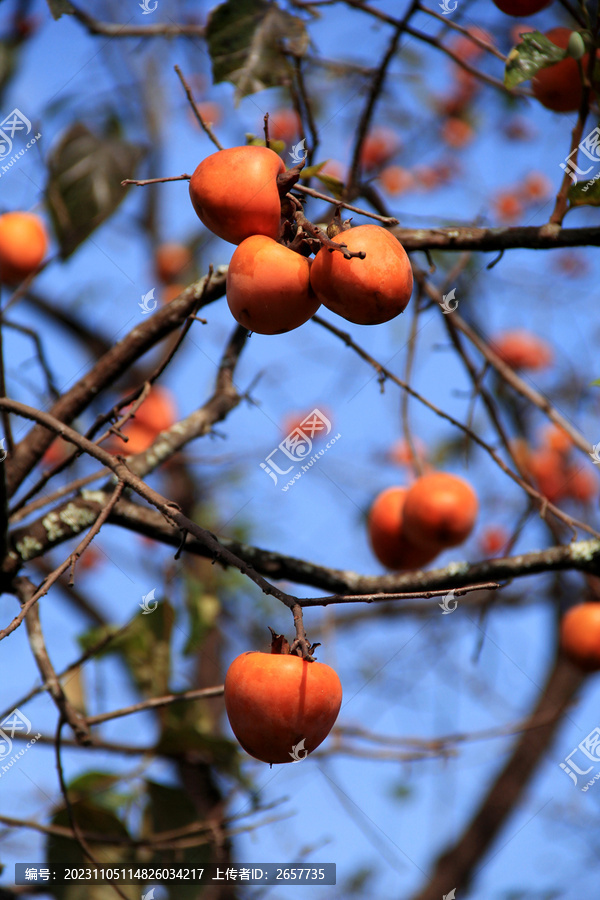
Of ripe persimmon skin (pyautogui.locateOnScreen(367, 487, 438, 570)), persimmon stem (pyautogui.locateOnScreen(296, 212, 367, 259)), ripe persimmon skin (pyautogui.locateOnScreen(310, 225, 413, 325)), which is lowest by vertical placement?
ripe persimmon skin (pyautogui.locateOnScreen(367, 487, 438, 570))

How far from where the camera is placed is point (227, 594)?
3.35 meters

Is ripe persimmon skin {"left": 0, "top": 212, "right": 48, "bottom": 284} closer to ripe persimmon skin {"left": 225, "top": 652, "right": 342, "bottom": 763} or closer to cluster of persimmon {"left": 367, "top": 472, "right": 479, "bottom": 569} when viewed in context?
cluster of persimmon {"left": 367, "top": 472, "right": 479, "bottom": 569}

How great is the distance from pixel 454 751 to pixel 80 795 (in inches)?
34.3

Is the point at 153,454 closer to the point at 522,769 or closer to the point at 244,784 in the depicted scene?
the point at 244,784

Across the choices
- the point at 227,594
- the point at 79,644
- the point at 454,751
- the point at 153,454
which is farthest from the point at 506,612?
the point at 153,454

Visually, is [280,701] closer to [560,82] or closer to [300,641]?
[300,641]

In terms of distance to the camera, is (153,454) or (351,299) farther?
(153,454)

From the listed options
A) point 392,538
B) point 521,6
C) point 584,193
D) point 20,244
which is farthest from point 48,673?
point 20,244

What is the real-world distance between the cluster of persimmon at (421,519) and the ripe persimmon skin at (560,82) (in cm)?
83

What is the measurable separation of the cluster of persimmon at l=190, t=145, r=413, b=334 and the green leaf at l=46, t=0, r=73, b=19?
694mm

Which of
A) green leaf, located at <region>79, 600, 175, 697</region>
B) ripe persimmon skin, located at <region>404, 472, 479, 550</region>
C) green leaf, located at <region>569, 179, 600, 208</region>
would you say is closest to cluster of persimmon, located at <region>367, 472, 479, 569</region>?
ripe persimmon skin, located at <region>404, 472, 479, 550</region>

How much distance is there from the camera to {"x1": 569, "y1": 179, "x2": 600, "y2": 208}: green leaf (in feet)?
4.20

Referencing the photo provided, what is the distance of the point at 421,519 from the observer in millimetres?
1848

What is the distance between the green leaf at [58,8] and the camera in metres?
1.43
